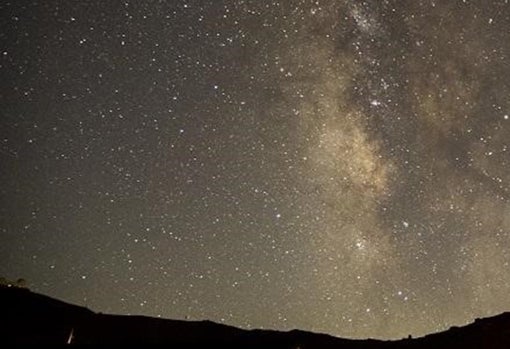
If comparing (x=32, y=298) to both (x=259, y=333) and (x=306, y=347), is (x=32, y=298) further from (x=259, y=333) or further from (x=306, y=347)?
(x=306, y=347)

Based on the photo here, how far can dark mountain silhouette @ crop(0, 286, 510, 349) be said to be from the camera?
945 inches

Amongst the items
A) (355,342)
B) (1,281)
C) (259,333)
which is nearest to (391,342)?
(355,342)

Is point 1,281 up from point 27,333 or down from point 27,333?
up

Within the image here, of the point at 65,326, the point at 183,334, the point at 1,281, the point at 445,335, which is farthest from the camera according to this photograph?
the point at 1,281

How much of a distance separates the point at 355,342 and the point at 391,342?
71.6 inches

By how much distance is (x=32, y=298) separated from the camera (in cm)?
2931

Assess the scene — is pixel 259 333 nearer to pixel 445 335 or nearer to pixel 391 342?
pixel 391 342

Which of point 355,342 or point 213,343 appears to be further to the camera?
point 355,342

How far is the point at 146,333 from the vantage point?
31406mm

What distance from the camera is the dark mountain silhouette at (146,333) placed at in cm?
2402

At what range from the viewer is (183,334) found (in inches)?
1234

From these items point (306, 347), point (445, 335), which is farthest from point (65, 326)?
point (445, 335)

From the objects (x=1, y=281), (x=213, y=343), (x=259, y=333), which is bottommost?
(x=213, y=343)

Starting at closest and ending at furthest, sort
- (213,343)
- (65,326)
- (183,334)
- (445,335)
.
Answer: (213,343) → (445,335) → (65,326) → (183,334)
